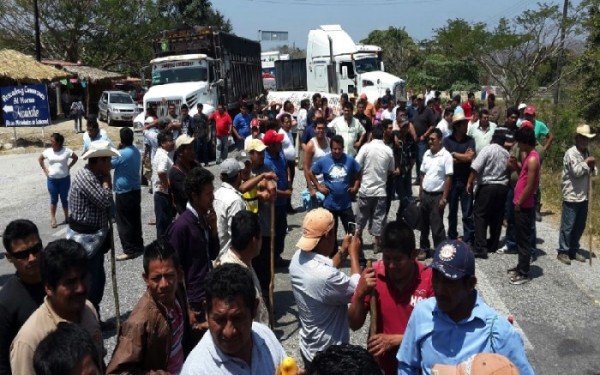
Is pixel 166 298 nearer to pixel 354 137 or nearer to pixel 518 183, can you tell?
pixel 518 183

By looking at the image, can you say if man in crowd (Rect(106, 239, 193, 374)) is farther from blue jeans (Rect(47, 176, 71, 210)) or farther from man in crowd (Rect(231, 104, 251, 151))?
man in crowd (Rect(231, 104, 251, 151))

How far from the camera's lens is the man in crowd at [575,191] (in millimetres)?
7641

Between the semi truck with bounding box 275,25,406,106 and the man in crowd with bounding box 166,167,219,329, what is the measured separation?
776 inches

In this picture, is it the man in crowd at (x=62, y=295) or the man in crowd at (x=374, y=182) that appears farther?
the man in crowd at (x=374, y=182)

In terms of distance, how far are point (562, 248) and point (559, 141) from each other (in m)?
7.98

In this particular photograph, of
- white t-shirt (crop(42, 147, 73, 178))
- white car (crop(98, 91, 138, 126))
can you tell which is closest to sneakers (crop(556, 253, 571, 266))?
white t-shirt (crop(42, 147, 73, 178))

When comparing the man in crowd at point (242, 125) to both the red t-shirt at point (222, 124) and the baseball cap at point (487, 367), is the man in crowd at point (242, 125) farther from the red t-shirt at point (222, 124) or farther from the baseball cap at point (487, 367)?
the baseball cap at point (487, 367)

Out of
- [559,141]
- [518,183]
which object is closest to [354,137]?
[518,183]

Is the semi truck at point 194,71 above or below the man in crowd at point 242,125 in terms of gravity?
above

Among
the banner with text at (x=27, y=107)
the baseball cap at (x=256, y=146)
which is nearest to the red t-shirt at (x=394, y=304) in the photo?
the baseball cap at (x=256, y=146)

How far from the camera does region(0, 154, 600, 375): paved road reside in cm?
546

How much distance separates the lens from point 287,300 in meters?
6.55

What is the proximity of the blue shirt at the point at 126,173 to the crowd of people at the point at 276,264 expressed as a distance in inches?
0.7

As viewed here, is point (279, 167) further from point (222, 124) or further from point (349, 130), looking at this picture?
point (222, 124)
